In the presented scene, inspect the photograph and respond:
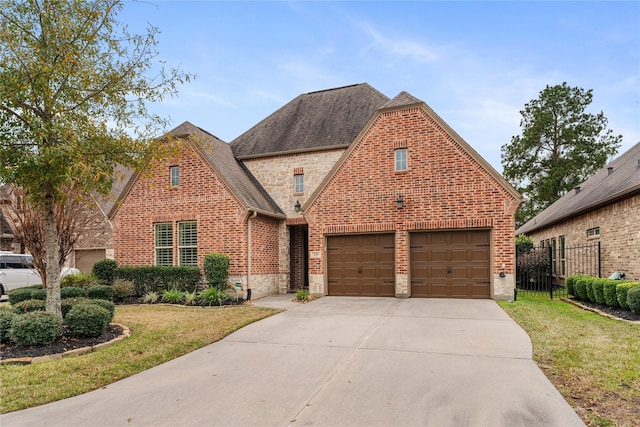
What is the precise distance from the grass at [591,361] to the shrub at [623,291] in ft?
2.83

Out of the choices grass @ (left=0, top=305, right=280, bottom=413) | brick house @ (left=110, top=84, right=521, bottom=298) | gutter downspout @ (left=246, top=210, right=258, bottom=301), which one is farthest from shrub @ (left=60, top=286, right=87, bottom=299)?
gutter downspout @ (left=246, top=210, right=258, bottom=301)

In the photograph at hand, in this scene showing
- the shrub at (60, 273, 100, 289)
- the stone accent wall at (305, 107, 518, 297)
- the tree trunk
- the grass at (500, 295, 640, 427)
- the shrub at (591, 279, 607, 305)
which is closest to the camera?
the grass at (500, 295, 640, 427)

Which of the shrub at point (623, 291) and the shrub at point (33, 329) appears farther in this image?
the shrub at point (623, 291)

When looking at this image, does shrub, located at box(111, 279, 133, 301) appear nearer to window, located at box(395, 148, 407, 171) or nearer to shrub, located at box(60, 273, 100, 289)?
shrub, located at box(60, 273, 100, 289)

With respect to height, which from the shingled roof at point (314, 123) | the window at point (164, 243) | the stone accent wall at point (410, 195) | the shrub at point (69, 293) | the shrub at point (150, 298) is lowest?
the shrub at point (150, 298)

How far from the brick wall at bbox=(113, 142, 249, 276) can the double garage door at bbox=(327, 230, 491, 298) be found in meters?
3.54

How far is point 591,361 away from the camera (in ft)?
18.5

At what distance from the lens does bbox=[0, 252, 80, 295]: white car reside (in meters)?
15.6

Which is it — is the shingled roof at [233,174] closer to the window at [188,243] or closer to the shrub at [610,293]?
the window at [188,243]

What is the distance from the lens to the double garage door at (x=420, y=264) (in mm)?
12156

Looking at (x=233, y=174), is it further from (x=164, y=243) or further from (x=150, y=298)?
(x=150, y=298)

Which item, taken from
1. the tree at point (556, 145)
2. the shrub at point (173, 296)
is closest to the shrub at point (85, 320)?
the shrub at point (173, 296)

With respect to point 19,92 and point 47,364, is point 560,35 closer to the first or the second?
point 19,92

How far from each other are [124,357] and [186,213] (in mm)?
8660
